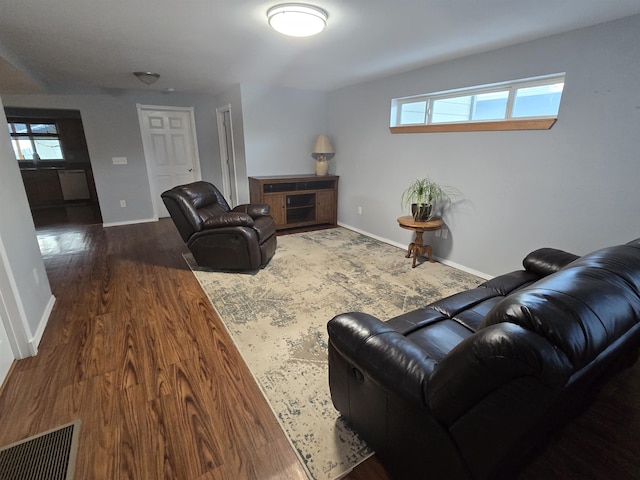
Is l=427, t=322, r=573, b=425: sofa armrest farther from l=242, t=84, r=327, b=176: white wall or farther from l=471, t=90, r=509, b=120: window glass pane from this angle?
l=242, t=84, r=327, b=176: white wall

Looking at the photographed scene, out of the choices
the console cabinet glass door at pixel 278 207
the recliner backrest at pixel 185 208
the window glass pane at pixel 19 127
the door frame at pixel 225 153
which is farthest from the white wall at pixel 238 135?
the window glass pane at pixel 19 127

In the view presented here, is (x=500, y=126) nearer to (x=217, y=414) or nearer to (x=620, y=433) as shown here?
(x=620, y=433)

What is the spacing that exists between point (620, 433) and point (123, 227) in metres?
6.15

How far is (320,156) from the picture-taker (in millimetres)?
5289

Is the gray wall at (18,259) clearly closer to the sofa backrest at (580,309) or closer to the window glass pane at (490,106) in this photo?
the sofa backrest at (580,309)

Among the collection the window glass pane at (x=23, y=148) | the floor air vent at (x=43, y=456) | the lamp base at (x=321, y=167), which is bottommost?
the floor air vent at (x=43, y=456)

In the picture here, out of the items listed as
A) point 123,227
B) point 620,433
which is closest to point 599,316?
point 620,433

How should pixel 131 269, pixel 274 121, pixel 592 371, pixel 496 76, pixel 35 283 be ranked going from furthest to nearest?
1. pixel 274 121
2. pixel 131 269
3. pixel 496 76
4. pixel 35 283
5. pixel 592 371

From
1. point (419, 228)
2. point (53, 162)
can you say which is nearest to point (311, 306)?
point (419, 228)

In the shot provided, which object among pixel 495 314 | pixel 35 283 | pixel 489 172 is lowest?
pixel 35 283

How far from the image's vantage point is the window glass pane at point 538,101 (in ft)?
8.37

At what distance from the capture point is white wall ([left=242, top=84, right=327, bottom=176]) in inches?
182

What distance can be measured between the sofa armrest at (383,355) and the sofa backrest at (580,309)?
28 cm

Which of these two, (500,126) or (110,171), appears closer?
(500,126)
